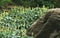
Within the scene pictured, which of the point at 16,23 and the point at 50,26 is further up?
the point at 50,26

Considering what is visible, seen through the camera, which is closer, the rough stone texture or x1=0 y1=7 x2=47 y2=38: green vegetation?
the rough stone texture

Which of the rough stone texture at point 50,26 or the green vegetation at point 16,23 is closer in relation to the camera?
the rough stone texture at point 50,26

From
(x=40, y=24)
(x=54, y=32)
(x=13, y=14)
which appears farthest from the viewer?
(x=13, y=14)

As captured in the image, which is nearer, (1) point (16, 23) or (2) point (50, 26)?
(2) point (50, 26)

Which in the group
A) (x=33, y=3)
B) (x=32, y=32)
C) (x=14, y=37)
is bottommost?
(x=33, y=3)

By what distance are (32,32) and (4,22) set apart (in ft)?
13.6

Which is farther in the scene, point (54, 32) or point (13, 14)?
point (13, 14)

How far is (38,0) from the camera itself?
53.4 feet

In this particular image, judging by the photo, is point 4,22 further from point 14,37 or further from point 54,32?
point 54,32

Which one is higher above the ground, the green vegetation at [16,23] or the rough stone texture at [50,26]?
the rough stone texture at [50,26]

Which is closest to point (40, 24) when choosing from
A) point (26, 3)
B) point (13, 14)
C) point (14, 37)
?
point (14, 37)

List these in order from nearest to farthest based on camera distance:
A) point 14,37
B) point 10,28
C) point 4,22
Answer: point 14,37 < point 10,28 < point 4,22

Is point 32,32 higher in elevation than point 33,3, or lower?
higher

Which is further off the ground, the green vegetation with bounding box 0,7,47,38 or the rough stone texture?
the rough stone texture
